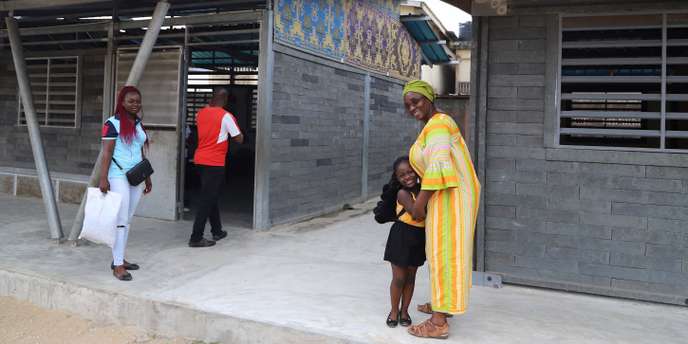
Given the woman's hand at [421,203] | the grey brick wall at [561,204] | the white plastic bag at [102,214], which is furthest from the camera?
the white plastic bag at [102,214]

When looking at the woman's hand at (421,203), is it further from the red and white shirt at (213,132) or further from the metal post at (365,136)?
the metal post at (365,136)

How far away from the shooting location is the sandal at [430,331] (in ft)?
10.8

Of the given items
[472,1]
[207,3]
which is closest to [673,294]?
[472,1]

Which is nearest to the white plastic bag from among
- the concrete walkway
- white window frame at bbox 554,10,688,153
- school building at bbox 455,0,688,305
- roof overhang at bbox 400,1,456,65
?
the concrete walkway

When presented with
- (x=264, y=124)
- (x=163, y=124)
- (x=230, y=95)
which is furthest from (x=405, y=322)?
(x=230, y=95)

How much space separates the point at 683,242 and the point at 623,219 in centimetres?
43

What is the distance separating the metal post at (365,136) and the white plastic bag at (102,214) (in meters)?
5.74

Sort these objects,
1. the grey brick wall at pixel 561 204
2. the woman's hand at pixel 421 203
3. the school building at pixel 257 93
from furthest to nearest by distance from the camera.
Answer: the school building at pixel 257 93 → the grey brick wall at pixel 561 204 → the woman's hand at pixel 421 203

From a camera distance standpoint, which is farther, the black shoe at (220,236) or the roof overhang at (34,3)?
Result: the black shoe at (220,236)

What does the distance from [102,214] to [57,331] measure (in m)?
0.94

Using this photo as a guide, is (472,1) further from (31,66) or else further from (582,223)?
(31,66)

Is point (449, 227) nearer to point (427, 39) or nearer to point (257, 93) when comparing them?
point (257, 93)

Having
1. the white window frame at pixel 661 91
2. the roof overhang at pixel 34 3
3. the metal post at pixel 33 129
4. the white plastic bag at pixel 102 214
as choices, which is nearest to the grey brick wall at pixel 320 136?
the roof overhang at pixel 34 3

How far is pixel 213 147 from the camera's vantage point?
5.81 metres
